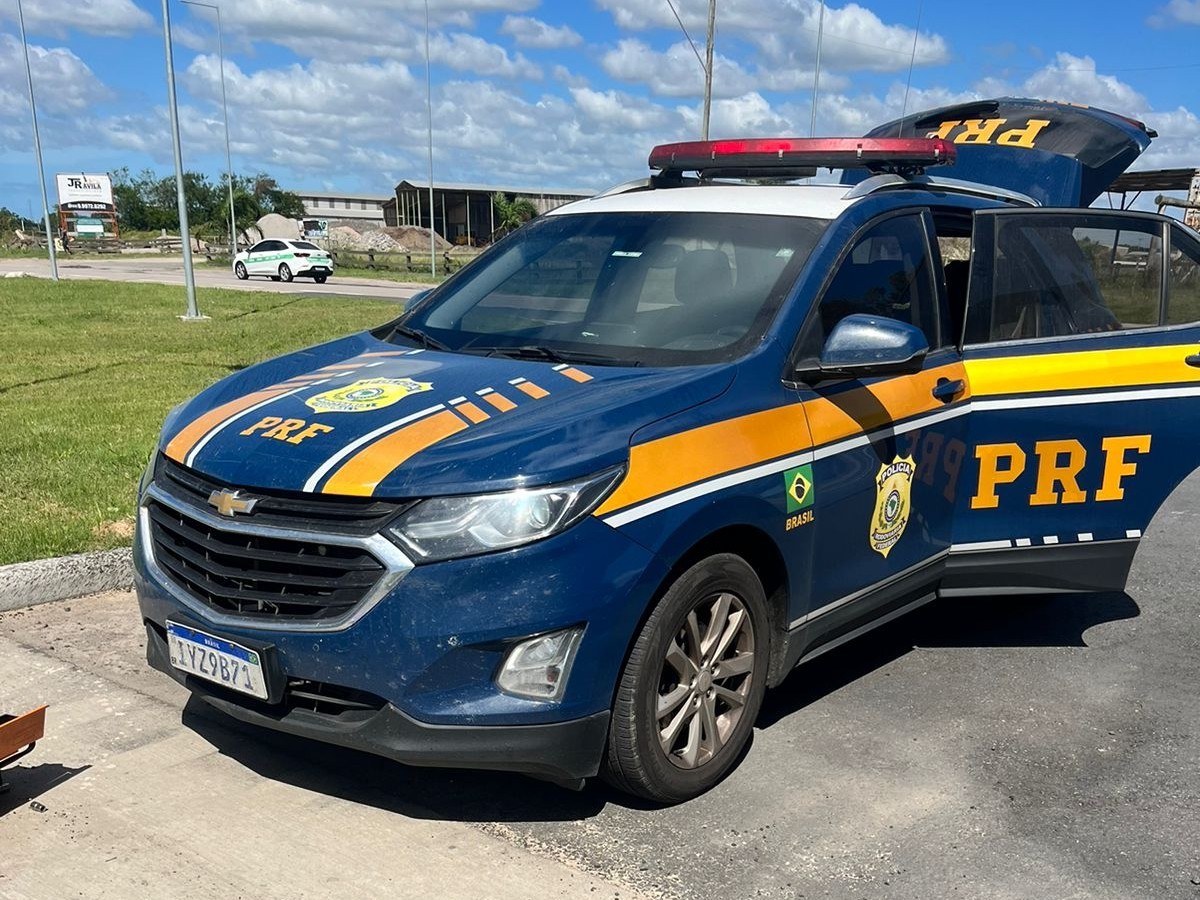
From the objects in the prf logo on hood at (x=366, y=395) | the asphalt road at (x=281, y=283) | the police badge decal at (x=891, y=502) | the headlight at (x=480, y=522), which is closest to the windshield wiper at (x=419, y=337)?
the prf logo on hood at (x=366, y=395)

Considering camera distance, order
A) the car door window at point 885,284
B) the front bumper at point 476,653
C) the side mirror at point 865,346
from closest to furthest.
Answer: the front bumper at point 476,653
the side mirror at point 865,346
the car door window at point 885,284

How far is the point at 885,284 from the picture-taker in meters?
4.19

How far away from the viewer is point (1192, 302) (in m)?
4.99

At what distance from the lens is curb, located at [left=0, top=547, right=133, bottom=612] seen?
16.2 ft

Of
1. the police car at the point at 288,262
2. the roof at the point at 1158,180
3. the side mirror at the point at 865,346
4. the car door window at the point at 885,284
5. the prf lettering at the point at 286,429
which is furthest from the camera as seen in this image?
the police car at the point at 288,262

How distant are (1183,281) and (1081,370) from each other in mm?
954

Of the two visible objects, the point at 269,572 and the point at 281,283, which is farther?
the point at 281,283

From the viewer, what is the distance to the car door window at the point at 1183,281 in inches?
193

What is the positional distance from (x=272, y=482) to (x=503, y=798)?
4.11 ft

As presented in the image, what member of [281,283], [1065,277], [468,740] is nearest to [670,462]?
[468,740]

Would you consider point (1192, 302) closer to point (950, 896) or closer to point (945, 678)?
point (945, 678)

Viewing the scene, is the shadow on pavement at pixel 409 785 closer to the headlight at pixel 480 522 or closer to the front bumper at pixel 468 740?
the front bumper at pixel 468 740

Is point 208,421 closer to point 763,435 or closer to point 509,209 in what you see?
point 763,435

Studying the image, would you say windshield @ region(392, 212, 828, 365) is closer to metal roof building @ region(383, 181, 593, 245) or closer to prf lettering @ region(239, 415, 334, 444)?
prf lettering @ region(239, 415, 334, 444)
